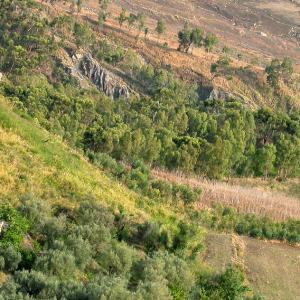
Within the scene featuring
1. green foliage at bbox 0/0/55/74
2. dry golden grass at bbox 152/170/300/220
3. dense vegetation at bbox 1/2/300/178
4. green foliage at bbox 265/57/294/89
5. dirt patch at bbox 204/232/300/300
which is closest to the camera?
dirt patch at bbox 204/232/300/300

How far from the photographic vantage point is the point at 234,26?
147m

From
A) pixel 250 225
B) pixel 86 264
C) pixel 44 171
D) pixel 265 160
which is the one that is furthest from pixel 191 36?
pixel 86 264

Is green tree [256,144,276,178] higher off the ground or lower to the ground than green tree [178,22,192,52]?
Result: lower

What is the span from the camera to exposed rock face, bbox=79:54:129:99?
7656cm

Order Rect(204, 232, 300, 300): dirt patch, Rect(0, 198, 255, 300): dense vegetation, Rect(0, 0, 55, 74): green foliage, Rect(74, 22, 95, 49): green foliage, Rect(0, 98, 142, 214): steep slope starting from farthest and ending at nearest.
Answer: Rect(74, 22, 95, 49): green foliage < Rect(0, 0, 55, 74): green foliage < Rect(204, 232, 300, 300): dirt patch < Rect(0, 98, 142, 214): steep slope < Rect(0, 198, 255, 300): dense vegetation

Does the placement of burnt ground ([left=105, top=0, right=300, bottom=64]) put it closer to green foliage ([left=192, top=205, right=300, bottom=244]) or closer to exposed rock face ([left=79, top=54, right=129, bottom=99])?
exposed rock face ([left=79, top=54, right=129, bottom=99])

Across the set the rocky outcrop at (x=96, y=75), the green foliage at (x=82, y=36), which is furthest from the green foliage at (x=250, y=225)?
the green foliage at (x=82, y=36)

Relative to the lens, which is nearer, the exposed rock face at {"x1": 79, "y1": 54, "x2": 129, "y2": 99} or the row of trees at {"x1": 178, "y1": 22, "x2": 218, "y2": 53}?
the exposed rock face at {"x1": 79, "y1": 54, "x2": 129, "y2": 99}

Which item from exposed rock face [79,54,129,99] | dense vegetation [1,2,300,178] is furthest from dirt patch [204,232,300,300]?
exposed rock face [79,54,129,99]

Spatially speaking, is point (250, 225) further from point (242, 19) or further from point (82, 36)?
point (242, 19)

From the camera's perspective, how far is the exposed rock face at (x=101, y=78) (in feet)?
251

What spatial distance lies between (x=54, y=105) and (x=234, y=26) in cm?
10839

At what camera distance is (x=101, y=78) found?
77250 millimetres

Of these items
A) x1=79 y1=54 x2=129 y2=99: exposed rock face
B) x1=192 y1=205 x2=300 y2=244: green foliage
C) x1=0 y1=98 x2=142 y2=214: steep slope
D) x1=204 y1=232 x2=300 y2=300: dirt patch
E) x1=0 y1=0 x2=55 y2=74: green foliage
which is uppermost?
x1=0 y1=98 x2=142 y2=214: steep slope
